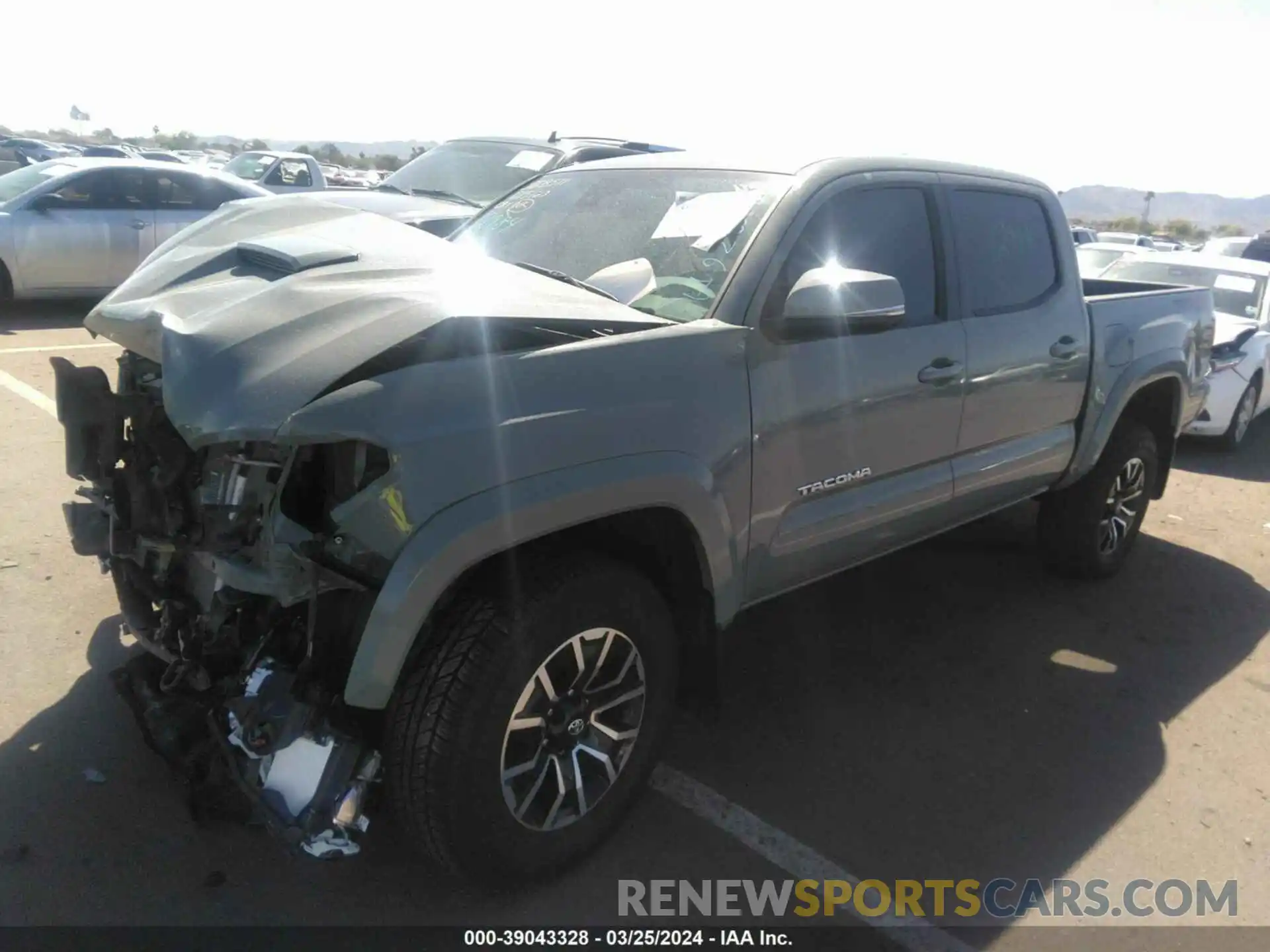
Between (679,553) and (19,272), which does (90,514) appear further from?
(19,272)

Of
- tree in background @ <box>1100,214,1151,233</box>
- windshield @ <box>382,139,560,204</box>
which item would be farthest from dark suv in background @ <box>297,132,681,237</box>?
tree in background @ <box>1100,214,1151,233</box>

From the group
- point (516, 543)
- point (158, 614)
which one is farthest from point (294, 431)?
point (158, 614)

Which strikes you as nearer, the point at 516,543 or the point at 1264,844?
the point at 516,543

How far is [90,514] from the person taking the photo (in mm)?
3062

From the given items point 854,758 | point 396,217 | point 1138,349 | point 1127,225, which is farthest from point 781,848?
point 1127,225

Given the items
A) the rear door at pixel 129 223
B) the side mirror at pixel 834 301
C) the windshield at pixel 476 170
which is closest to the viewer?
the side mirror at pixel 834 301

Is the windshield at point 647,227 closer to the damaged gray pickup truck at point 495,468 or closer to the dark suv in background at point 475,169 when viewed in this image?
the damaged gray pickup truck at point 495,468

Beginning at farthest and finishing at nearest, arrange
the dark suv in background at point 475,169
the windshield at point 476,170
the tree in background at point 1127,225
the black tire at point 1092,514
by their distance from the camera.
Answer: the tree in background at point 1127,225 → the windshield at point 476,170 → the dark suv in background at point 475,169 → the black tire at point 1092,514

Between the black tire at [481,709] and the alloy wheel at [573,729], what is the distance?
38 mm

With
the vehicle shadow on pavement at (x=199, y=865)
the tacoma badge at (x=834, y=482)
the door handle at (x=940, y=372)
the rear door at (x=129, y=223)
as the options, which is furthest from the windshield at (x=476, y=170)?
the vehicle shadow on pavement at (x=199, y=865)

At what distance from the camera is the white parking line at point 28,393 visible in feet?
21.8

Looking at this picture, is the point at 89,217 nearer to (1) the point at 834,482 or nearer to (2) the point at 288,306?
(2) the point at 288,306

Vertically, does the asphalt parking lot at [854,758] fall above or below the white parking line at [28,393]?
below

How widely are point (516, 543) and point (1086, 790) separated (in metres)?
2.32
